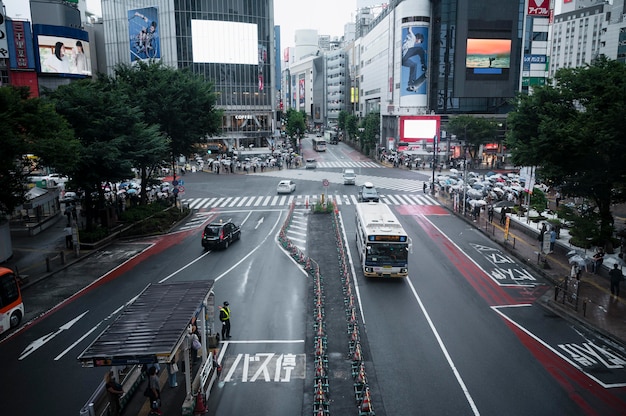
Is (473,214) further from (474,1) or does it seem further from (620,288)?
(474,1)

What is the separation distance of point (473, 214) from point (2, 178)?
33.4 meters

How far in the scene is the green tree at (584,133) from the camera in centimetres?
2380

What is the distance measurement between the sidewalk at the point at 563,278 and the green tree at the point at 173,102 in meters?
26.3

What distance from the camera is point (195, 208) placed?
148ft

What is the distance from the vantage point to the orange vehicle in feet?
60.5

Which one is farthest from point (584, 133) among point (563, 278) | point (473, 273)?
point (473, 273)

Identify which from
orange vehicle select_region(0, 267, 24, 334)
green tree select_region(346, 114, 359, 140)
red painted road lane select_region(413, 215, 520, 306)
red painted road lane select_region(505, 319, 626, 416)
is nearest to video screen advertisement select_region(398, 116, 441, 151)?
green tree select_region(346, 114, 359, 140)

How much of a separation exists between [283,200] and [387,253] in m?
25.9

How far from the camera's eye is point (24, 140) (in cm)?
2333

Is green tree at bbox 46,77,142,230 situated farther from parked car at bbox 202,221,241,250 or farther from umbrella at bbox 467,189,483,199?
umbrella at bbox 467,189,483,199

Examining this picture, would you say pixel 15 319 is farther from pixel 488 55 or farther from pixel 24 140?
pixel 488 55

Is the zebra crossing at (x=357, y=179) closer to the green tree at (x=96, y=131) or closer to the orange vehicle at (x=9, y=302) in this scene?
Result: the green tree at (x=96, y=131)

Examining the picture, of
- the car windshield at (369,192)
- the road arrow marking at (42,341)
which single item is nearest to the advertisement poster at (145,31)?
the car windshield at (369,192)

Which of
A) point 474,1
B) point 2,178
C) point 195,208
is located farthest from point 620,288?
point 474,1
